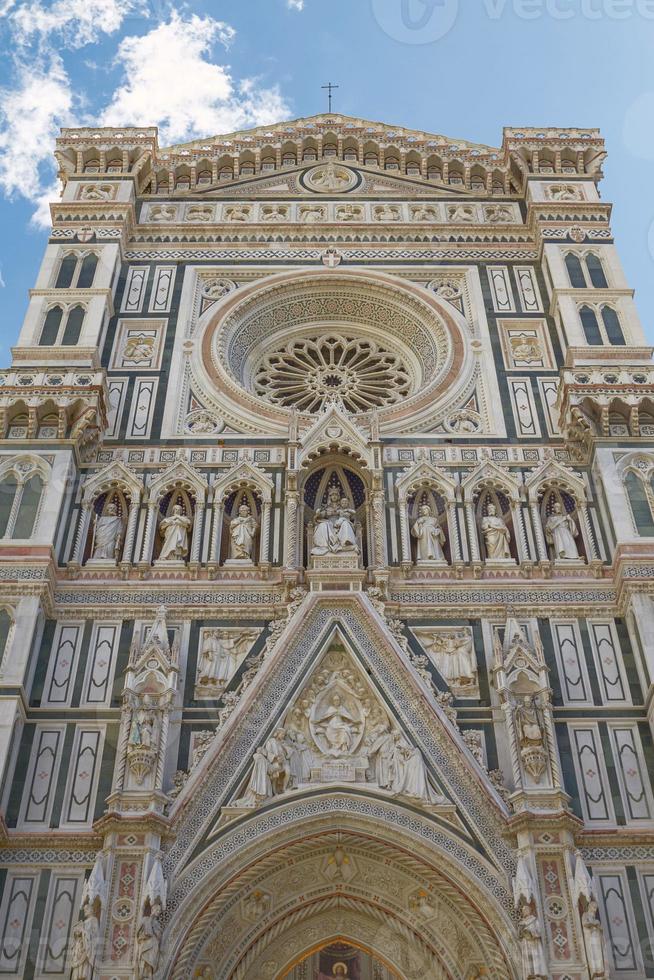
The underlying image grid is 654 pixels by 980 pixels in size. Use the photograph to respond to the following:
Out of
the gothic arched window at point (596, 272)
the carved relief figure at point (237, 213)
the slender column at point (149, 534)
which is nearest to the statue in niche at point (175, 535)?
the slender column at point (149, 534)

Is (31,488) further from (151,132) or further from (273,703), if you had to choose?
(151,132)

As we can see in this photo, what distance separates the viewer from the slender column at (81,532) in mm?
14859

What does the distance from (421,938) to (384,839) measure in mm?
1033

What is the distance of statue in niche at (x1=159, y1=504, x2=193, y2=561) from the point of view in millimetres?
14953

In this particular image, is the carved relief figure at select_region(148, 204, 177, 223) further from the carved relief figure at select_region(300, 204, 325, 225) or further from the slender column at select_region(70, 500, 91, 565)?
the slender column at select_region(70, 500, 91, 565)

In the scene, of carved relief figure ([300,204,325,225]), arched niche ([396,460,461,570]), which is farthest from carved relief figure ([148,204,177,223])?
arched niche ([396,460,461,570])

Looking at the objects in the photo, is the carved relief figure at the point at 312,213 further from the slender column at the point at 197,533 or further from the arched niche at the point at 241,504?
the slender column at the point at 197,533

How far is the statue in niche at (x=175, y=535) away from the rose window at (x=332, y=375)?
2981mm

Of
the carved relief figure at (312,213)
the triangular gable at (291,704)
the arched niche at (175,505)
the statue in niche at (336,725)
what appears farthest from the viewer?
the carved relief figure at (312,213)

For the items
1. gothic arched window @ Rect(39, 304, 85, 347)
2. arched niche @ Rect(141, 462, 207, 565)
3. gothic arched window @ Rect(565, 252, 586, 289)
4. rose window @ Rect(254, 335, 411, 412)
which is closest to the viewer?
arched niche @ Rect(141, 462, 207, 565)

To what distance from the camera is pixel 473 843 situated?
12.1 meters

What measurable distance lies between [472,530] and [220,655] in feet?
11.5

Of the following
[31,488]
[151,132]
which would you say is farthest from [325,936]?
[151,132]

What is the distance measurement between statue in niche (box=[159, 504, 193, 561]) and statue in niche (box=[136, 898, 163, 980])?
464 cm
